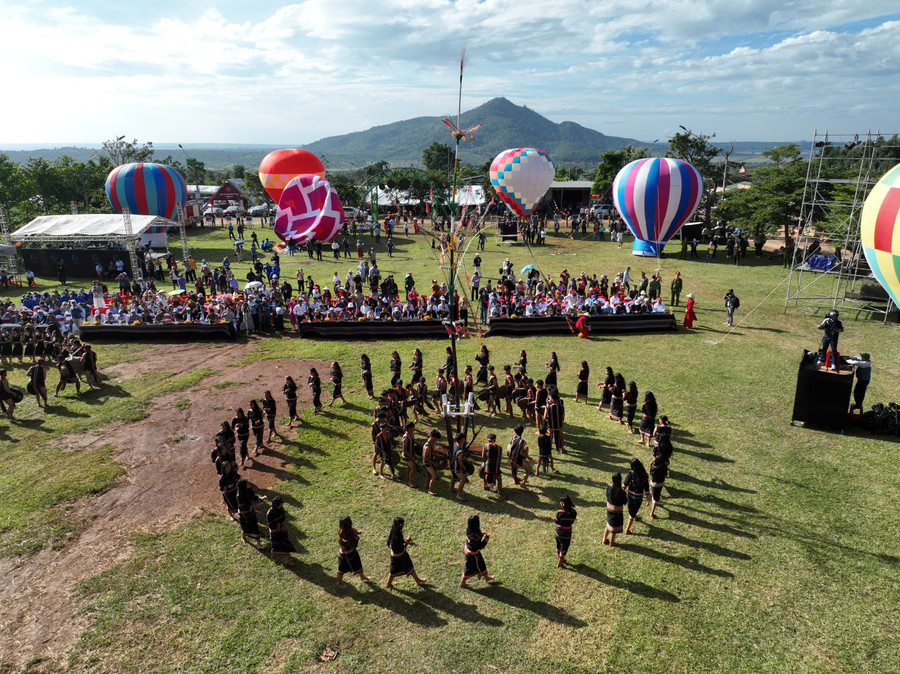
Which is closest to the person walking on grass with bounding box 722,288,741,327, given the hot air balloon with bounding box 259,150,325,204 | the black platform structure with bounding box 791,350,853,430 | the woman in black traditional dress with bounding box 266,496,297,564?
the black platform structure with bounding box 791,350,853,430

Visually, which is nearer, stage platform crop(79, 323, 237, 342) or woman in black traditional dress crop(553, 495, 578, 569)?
woman in black traditional dress crop(553, 495, 578, 569)

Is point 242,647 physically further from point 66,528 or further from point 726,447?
point 726,447

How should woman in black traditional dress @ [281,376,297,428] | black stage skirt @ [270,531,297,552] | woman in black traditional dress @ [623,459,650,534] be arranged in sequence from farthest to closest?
woman in black traditional dress @ [281,376,297,428] < woman in black traditional dress @ [623,459,650,534] < black stage skirt @ [270,531,297,552]

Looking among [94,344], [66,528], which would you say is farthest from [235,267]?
[66,528]

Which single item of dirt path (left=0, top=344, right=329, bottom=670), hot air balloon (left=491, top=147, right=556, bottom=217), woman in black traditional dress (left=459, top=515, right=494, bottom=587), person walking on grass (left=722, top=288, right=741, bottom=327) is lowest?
dirt path (left=0, top=344, right=329, bottom=670)

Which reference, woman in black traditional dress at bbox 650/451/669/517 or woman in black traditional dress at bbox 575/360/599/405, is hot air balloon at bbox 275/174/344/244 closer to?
woman in black traditional dress at bbox 575/360/599/405

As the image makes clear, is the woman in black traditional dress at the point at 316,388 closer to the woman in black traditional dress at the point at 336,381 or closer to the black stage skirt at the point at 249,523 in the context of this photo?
the woman in black traditional dress at the point at 336,381

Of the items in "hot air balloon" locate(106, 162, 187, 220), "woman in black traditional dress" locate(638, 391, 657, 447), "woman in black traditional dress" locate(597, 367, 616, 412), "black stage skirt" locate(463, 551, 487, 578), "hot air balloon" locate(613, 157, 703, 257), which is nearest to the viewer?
"black stage skirt" locate(463, 551, 487, 578)
